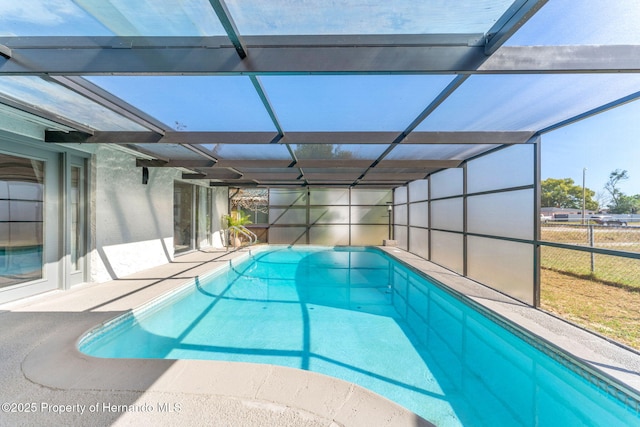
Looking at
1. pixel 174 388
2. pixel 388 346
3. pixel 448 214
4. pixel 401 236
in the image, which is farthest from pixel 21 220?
pixel 401 236

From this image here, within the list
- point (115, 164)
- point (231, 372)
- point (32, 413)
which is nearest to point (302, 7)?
point (231, 372)

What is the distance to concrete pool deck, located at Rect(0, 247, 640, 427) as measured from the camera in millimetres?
1687

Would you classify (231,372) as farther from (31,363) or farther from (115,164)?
(115,164)

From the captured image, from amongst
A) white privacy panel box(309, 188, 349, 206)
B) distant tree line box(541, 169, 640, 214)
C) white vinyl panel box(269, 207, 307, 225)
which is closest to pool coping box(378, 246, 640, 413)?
distant tree line box(541, 169, 640, 214)

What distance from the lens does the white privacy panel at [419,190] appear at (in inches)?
324

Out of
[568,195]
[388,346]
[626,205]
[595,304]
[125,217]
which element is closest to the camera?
[388,346]

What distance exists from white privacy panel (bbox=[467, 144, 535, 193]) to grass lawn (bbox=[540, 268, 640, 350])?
227 centimetres

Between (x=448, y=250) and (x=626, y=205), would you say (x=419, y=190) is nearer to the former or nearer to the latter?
(x=448, y=250)

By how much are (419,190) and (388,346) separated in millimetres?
6394

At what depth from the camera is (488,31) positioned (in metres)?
1.90

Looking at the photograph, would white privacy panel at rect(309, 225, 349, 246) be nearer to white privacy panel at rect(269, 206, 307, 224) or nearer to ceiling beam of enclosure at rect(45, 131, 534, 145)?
white privacy panel at rect(269, 206, 307, 224)

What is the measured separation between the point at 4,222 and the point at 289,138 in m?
3.96

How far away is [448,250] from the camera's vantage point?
6812 mm

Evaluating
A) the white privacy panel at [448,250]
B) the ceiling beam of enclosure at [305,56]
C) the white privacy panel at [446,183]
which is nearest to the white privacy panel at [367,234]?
the white privacy panel at [448,250]
